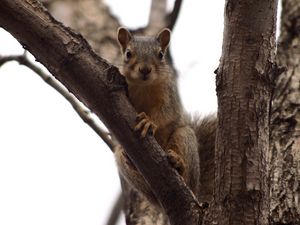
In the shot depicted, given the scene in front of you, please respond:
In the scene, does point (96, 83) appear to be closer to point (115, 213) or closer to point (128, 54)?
point (128, 54)

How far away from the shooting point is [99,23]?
476 cm

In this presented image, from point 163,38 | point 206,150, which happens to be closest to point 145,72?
point 163,38

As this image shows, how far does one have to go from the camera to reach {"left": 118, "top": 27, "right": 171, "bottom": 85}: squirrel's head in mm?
3289

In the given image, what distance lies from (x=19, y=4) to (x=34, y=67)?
1.49 metres

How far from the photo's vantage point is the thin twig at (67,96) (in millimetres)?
3684


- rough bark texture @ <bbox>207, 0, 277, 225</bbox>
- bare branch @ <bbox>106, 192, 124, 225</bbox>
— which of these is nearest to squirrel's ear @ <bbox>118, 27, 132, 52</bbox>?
bare branch @ <bbox>106, 192, 124, 225</bbox>

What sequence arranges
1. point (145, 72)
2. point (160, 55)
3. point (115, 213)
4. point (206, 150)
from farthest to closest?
point (115, 213) → point (206, 150) → point (160, 55) → point (145, 72)

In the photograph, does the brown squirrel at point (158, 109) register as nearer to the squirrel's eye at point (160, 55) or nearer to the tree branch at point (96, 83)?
the squirrel's eye at point (160, 55)

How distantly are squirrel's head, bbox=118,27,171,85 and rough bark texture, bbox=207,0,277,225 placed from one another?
3.23 ft

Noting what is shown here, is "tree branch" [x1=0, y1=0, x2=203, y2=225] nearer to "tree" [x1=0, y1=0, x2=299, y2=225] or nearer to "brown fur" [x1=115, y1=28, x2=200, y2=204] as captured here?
"tree" [x1=0, y1=0, x2=299, y2=225]

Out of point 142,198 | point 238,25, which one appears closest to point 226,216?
point 238,25

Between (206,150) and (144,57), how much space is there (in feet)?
2.58

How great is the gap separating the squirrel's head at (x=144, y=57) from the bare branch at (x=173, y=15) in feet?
2.39

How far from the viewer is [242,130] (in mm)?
2309
